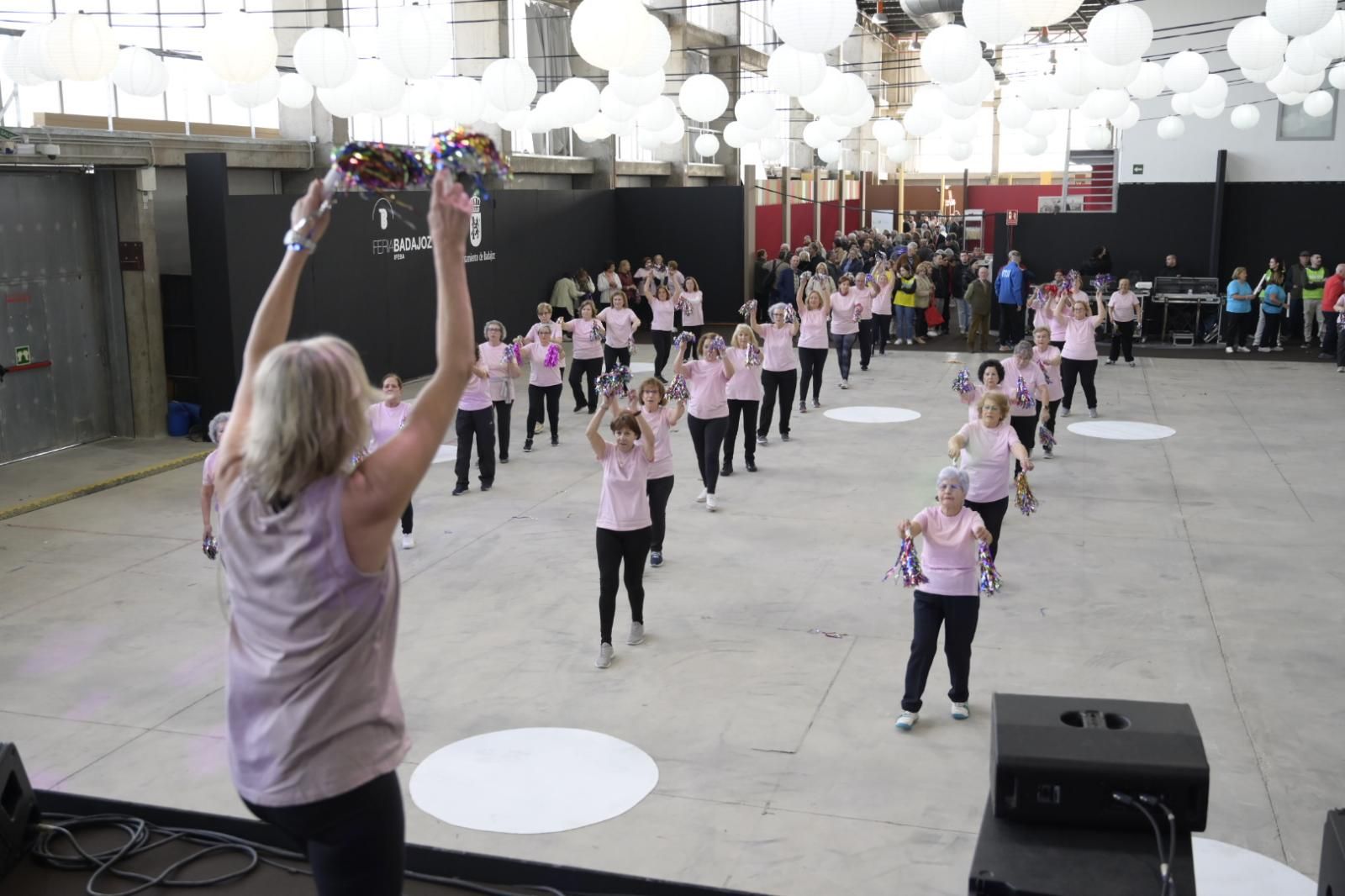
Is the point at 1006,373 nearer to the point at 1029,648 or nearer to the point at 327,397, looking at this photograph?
the point at 1029,648

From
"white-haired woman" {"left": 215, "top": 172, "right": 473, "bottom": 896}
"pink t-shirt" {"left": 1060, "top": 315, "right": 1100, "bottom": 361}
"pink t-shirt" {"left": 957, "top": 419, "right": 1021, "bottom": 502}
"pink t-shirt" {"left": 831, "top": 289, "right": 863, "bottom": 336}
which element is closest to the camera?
"white-haired woman" {"left": 215, "top": 172, "right": 473, "bottom": 896}

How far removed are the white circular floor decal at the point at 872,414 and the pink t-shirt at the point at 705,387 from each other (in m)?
4.44

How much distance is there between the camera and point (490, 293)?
2111cm

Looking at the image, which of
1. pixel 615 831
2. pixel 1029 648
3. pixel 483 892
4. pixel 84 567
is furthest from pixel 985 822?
pixel 84 567

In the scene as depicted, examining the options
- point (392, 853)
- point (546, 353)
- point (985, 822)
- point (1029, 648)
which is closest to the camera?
point (392, 853)

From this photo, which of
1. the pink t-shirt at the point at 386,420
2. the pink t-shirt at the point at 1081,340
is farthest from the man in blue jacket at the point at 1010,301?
the pink t-shirt at the point at 386,420

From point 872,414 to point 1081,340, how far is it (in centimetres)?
275

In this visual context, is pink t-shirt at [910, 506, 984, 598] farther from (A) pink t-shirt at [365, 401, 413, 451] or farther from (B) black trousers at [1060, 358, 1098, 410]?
(B) black trousers at [1060, 358, 1098, 410]

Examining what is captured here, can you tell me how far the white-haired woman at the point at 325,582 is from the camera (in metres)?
2.11

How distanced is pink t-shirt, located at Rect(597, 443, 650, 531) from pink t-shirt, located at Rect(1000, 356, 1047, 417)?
5.11m

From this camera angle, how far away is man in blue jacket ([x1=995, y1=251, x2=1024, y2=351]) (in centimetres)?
2167

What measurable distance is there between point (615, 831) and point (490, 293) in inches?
647

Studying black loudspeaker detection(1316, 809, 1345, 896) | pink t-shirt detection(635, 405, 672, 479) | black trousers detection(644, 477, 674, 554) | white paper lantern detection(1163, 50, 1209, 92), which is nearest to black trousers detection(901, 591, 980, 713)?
black loudspeaker detection(1316, 809, 1345, 896)

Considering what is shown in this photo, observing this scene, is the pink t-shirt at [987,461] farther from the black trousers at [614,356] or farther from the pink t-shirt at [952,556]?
the black trousers at [614,356]
